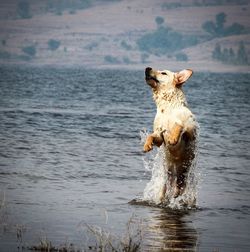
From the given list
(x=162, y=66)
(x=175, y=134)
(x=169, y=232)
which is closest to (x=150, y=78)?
(x=175, y=134)

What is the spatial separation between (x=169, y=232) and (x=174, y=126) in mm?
2262

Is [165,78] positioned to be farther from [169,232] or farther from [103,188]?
[169,232]

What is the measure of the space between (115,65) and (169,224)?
565 feet

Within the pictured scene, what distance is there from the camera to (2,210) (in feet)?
41.8

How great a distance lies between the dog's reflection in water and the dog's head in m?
1.93

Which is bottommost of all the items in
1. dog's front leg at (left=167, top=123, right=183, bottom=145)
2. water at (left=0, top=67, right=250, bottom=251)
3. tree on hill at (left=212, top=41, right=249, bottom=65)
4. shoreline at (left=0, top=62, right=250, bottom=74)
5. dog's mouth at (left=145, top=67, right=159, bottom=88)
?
shoreline at (left=0, top=62, right=250, bottom=74)

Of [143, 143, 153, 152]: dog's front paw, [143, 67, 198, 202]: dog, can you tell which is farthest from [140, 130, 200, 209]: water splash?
[143, 143, 153, 152]: dog's front paw

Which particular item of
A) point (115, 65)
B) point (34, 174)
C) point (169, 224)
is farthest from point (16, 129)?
point (115, 65)

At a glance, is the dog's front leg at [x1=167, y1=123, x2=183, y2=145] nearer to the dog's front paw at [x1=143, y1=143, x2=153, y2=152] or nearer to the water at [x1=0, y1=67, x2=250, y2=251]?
the dog's front paw at [x1=143, y1=143, x2=153, y2=152]

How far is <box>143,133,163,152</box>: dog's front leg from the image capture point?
13.3m

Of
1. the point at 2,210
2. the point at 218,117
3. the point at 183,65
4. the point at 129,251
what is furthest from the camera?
the point at 183,65

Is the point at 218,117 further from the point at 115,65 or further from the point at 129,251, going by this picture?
the point at 115,65

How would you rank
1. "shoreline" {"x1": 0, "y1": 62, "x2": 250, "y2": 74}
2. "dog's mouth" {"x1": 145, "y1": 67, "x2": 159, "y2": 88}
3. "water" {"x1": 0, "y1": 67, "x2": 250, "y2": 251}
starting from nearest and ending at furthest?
"water" {"x1": 0, "y1": 67, "x2": 250, "y2": 251}, "dog's mouth" {"x1": 145, "y1": 67, "x2": 159, "y2": 88}, "shoreline" {"x1": 0, "y1": 62, "x2": 250, "y2": 74}

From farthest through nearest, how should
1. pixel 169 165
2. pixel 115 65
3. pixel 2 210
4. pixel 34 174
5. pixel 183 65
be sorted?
pixel 115 65 < pixel 183 65 < pixel 34 174 < pixel 169 165 < pixel 2 210
